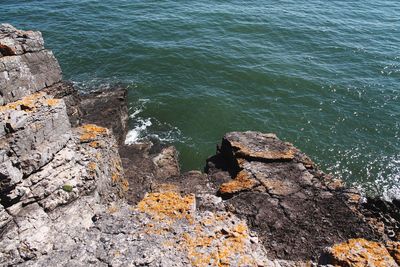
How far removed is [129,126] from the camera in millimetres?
22656

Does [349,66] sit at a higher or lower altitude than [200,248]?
lower

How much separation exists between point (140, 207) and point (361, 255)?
4972mm

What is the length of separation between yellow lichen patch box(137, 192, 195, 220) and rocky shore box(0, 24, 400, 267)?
25 millimetres

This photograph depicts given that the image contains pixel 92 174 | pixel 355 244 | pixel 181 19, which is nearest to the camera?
pixel 355 244

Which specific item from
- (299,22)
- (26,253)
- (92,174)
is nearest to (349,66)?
(299,22)

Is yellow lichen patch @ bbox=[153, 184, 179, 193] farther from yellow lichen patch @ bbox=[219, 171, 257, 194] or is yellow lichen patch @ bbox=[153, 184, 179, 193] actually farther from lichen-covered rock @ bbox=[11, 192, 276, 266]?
lichen-covered rock @ bbox=[11, 192, 276, 266]

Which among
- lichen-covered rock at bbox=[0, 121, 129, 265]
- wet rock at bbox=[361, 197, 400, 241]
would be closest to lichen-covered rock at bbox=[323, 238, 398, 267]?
wet rock at bbox=[361, 197, 400, 241]

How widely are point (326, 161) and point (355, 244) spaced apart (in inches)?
546

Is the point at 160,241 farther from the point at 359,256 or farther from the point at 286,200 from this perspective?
the point at 286,200

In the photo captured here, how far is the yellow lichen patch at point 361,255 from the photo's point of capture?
6.94 metres

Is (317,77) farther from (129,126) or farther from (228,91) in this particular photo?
(129,126)

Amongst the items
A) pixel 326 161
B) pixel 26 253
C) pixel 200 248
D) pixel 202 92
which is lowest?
pixel 326 161

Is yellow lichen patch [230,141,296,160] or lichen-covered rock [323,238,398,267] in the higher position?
lichen-covered rock [323,238,398,267]

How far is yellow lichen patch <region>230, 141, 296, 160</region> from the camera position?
13289mm
